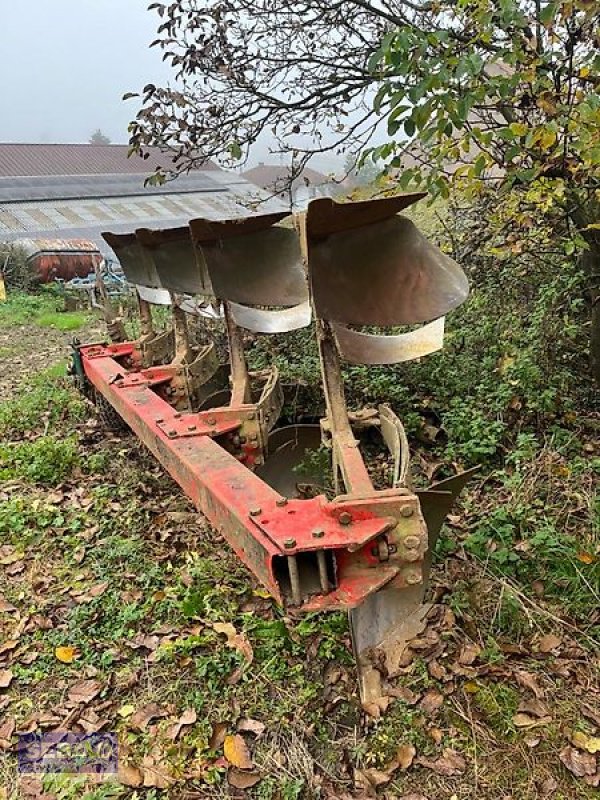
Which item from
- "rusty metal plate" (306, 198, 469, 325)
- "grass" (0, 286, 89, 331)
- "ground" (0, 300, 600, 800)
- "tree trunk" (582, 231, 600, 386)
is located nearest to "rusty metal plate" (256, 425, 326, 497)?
"ground" (0, 300, 600, 800)

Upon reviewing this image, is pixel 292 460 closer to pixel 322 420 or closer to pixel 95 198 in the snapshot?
pixel 322 420

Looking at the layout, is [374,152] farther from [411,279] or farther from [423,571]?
[423,571]

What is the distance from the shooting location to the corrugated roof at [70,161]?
2983 cm

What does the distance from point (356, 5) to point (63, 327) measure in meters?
7.69

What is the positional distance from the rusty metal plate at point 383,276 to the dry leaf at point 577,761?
1654mm

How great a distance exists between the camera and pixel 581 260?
4.30 meters

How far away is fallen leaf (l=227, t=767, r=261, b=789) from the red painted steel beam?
2.06 ft

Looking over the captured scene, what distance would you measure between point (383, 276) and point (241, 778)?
78.8 inches

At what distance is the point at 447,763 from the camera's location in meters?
2.14

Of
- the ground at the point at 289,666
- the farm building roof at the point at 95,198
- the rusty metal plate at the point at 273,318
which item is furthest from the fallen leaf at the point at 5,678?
the farm building roof at the point at 95,198

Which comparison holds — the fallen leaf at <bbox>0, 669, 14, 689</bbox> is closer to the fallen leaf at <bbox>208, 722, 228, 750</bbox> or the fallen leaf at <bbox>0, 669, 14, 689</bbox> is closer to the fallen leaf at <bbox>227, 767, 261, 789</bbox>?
the fallen leaf at <bbox>208, 722, 228, 750</bbox>

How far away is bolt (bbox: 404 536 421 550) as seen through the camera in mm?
2135

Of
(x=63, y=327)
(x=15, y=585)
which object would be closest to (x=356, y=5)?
(x=15, y=585)

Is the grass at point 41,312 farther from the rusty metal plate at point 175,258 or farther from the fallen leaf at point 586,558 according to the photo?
the fallen leaf at point 586,558
